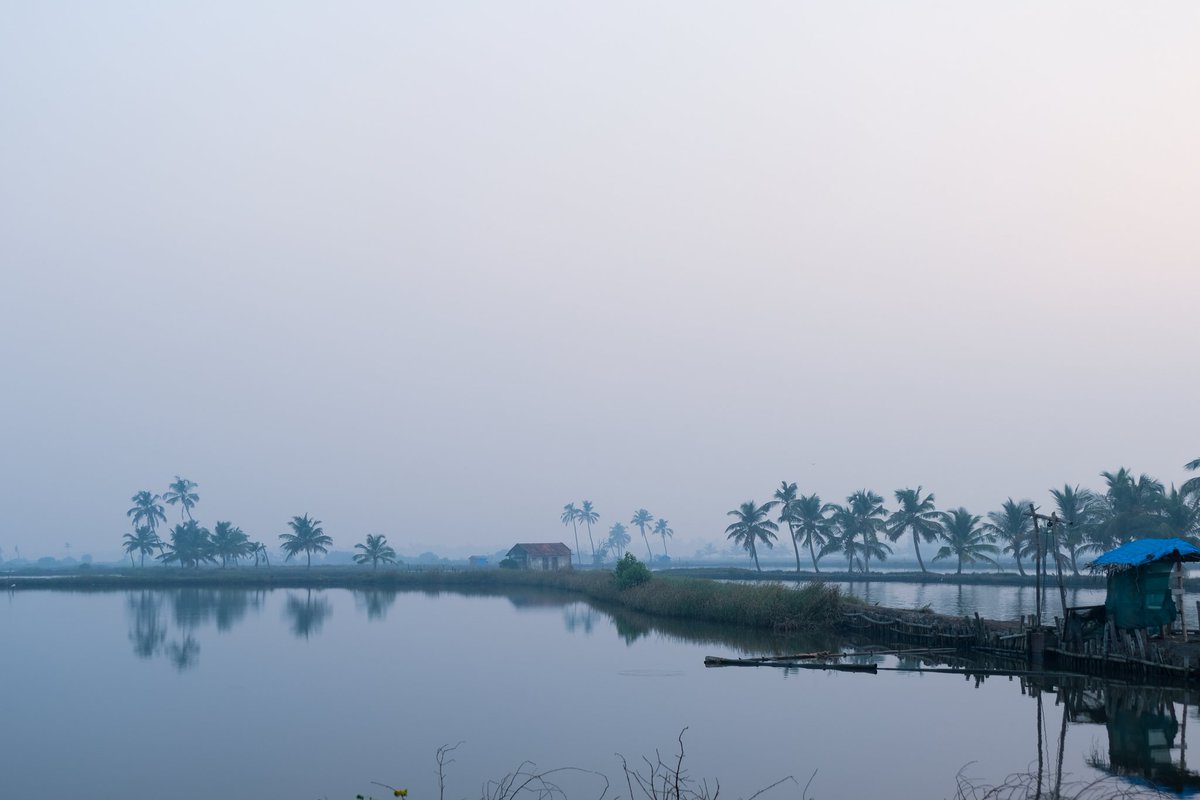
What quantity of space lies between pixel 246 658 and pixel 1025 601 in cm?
4317

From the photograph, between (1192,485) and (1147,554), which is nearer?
(1147,554)

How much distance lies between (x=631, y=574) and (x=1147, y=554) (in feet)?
118

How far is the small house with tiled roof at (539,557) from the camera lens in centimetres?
9506

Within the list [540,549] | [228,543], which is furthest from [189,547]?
[540,549]

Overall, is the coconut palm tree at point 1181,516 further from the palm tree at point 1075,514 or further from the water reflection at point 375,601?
the water reflection at point 375,601

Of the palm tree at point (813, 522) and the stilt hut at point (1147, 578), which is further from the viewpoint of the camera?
the palm tree at point (813, 522)

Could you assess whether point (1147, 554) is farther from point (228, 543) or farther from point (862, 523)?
point (228, 543)

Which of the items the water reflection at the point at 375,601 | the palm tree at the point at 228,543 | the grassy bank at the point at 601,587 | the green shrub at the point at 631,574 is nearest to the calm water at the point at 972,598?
the grassy bank at the point at 601,587

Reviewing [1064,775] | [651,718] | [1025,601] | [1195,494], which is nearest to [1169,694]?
[1064,775]

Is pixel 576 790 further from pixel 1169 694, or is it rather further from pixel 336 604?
pixel 336 604

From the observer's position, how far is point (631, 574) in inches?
2335

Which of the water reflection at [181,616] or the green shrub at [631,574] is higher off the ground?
the green shrub at [631,574]

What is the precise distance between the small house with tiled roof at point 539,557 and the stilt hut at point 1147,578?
69541 millimetres

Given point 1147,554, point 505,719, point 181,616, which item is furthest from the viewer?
point 181,616
